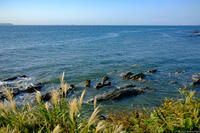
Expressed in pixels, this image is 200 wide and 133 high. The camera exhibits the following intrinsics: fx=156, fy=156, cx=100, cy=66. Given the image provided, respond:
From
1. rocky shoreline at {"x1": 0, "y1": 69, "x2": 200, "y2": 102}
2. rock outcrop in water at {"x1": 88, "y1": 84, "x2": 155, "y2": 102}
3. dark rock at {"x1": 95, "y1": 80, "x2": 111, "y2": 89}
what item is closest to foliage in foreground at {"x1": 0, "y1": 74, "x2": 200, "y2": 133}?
rocky shoreline at {"x1": 0, "y1": 69, "x2": 200, "y2": 102}

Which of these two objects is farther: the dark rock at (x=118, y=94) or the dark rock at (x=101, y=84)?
the dark rock at (x=101, y=84)

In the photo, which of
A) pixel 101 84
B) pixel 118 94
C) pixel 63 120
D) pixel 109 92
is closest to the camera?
pixel 63 120

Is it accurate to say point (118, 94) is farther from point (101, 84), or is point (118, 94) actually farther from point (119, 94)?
point (101, 84)

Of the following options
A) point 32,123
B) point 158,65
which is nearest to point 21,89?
point 32,123

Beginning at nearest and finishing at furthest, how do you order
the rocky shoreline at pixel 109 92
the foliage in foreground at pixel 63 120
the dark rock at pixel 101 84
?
the foliage in foreground at pixel 63 120, the rocky shoreline at pixel 109 92, the dark rock at pixel 101 84

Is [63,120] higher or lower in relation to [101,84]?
higher

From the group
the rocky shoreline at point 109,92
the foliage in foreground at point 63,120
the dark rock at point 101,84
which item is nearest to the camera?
the foliage in foreground at point 63,120

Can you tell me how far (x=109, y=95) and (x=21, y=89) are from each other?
7.83m

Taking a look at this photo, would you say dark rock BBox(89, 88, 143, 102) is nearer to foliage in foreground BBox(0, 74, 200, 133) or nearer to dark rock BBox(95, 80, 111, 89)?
dark rock BBox(95, 80, 111, 89)

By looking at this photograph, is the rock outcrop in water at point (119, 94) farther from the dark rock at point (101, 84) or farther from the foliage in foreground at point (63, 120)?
the foliage in foreground at point (63, 120)

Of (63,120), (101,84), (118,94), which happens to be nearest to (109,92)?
(118,94)

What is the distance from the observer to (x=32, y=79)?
54.1 ft

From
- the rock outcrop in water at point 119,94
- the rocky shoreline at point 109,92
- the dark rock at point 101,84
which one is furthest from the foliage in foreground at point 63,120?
the dark rock at point 101,84

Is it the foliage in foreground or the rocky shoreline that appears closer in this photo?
the foliage in foreground
